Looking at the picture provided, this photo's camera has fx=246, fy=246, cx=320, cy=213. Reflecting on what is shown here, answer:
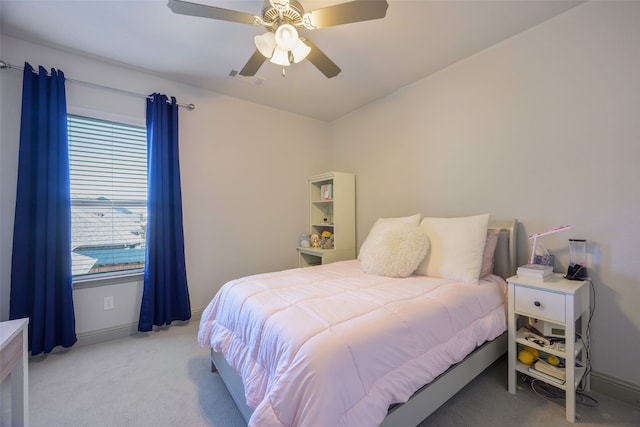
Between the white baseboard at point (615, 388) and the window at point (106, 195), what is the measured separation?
376 cm

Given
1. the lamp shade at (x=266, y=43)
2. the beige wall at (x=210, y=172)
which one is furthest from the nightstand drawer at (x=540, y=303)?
the beige wall at (x=210, y=172)

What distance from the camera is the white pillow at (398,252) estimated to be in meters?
1.91

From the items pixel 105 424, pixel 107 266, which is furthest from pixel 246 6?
pixel 105 424

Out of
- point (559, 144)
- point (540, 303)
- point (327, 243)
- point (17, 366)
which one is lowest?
point (17, 366)

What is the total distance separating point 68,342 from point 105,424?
3.67ft

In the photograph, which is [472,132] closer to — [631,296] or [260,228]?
[631,296]

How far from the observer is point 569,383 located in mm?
1378

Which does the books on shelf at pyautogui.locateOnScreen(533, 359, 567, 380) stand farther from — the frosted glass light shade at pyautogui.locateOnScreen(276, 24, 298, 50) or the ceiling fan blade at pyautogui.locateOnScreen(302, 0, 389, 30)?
the frosted glass light shade at pyautogui.locateOnScreen(276, 24, 298, 50)

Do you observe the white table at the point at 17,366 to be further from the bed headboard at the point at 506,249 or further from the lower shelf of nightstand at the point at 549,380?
the bed headboard at the point at 506,249

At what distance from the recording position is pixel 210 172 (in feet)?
9.29

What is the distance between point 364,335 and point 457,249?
1206 mm

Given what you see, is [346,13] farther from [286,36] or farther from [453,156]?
[453,156]

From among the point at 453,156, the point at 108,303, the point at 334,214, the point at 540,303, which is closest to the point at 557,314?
the point at 540,303

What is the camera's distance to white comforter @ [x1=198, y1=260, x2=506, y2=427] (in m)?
0.90
